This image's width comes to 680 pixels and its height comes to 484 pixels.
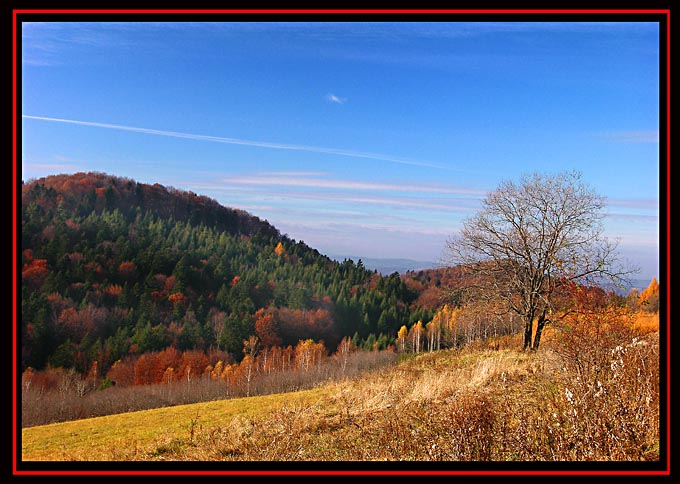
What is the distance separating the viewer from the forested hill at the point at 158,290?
76875 millimetres

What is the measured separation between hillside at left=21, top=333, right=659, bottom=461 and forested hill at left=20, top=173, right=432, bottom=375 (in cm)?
6685

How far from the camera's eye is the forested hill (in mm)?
76875

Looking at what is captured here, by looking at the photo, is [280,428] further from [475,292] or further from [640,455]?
[475,292]

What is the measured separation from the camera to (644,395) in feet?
19.5

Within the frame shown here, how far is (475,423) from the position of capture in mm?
6555

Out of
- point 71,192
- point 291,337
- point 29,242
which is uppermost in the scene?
point 71,192

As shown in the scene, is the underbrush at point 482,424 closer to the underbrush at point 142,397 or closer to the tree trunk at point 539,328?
the tree trunk at point 539,328

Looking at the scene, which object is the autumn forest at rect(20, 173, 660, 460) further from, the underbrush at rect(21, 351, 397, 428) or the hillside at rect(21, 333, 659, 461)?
the hillside at rect(21, 333, 659, 461)
